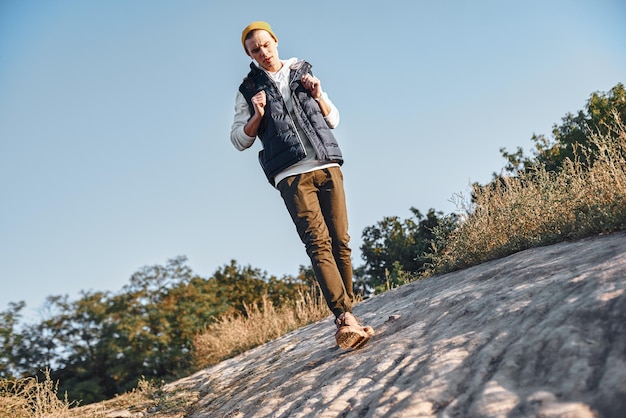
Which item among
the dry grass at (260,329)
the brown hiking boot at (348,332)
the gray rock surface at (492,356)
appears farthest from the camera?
the dry grass at (260,329)

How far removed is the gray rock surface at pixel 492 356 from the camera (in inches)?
65.8

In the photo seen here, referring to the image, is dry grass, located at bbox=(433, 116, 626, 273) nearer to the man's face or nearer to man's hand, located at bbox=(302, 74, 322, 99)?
man's hand, located at bbox=(302, 74, 322, 99)

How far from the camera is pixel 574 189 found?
4.41 meters

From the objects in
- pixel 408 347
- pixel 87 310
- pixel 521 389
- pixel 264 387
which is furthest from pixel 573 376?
pixel 87 310

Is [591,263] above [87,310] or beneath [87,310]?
beneath

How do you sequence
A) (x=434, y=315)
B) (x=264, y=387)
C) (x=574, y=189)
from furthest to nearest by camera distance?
(x=574, y=189)
(x=264, y=387)
(x=434, y=315)

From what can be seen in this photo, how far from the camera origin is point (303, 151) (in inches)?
127

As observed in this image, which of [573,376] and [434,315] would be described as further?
[434,315]

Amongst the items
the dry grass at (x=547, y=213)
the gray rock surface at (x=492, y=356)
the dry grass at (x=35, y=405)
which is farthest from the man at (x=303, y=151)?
the dry grass at (x=35, y=405)

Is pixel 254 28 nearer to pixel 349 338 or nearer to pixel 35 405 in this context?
→ pixel 349 338

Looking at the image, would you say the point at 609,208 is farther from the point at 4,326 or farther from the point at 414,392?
the point at 4,326

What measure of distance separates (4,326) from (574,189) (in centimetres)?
1376

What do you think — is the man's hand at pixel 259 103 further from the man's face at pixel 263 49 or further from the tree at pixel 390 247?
the tree at pixel 390 247

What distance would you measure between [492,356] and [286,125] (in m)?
1.83
